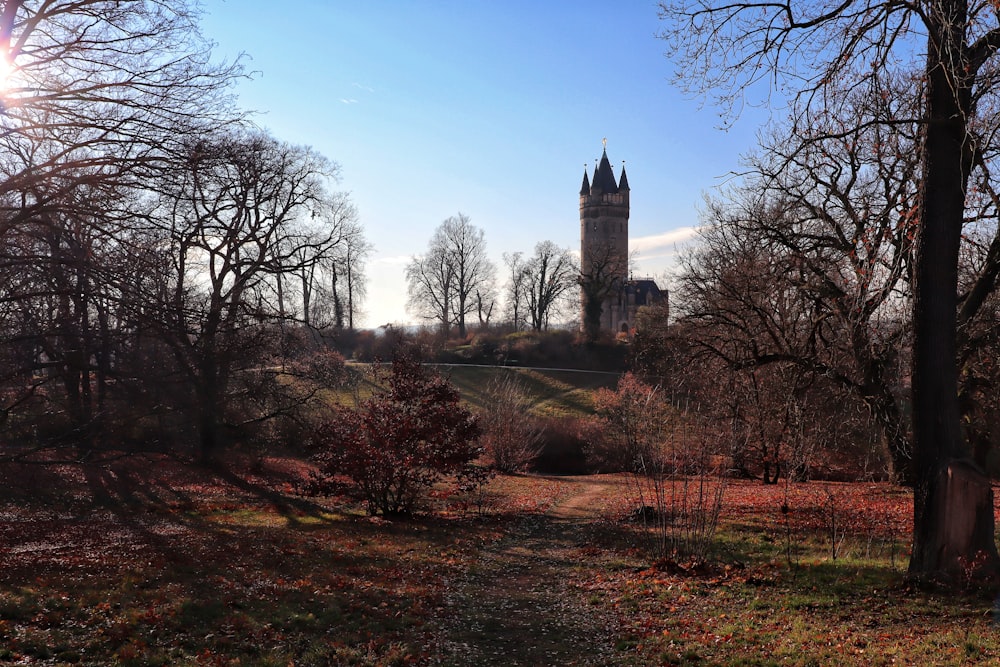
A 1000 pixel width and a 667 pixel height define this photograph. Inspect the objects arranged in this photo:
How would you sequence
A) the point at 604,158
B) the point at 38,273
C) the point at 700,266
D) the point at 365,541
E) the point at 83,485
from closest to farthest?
the point at 38,273, the point at 365,541, the point at 83,485, the point at 700,266, the point at 604,158

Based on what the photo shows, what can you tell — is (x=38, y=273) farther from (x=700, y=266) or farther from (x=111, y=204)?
(x=700, y=266)

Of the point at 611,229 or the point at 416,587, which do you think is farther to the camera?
the point at 611,229

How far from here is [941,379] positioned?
775cm

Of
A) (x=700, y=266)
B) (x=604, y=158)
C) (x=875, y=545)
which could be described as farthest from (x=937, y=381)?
(x=604, y=158)

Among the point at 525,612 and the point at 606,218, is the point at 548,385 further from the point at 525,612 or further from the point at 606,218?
the point at 606,218

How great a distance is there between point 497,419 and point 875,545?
1852cm

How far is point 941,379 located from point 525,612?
5.42 m

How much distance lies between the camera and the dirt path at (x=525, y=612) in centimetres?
701

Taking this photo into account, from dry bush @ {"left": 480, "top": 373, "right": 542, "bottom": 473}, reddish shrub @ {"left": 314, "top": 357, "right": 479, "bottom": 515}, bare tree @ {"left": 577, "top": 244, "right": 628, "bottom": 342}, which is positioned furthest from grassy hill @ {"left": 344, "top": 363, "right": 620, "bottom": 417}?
reddish shrub @ {"left": 314, "top": 357, "right": 479, "bottom": 515}

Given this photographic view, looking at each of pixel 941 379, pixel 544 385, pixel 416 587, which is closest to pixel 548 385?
pixel 544 385

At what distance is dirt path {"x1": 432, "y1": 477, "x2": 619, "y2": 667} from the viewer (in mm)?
7012

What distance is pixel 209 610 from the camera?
7664 mm

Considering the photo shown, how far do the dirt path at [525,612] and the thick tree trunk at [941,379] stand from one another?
3619 millimetres

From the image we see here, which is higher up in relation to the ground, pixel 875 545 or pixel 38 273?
pixel 38 273
